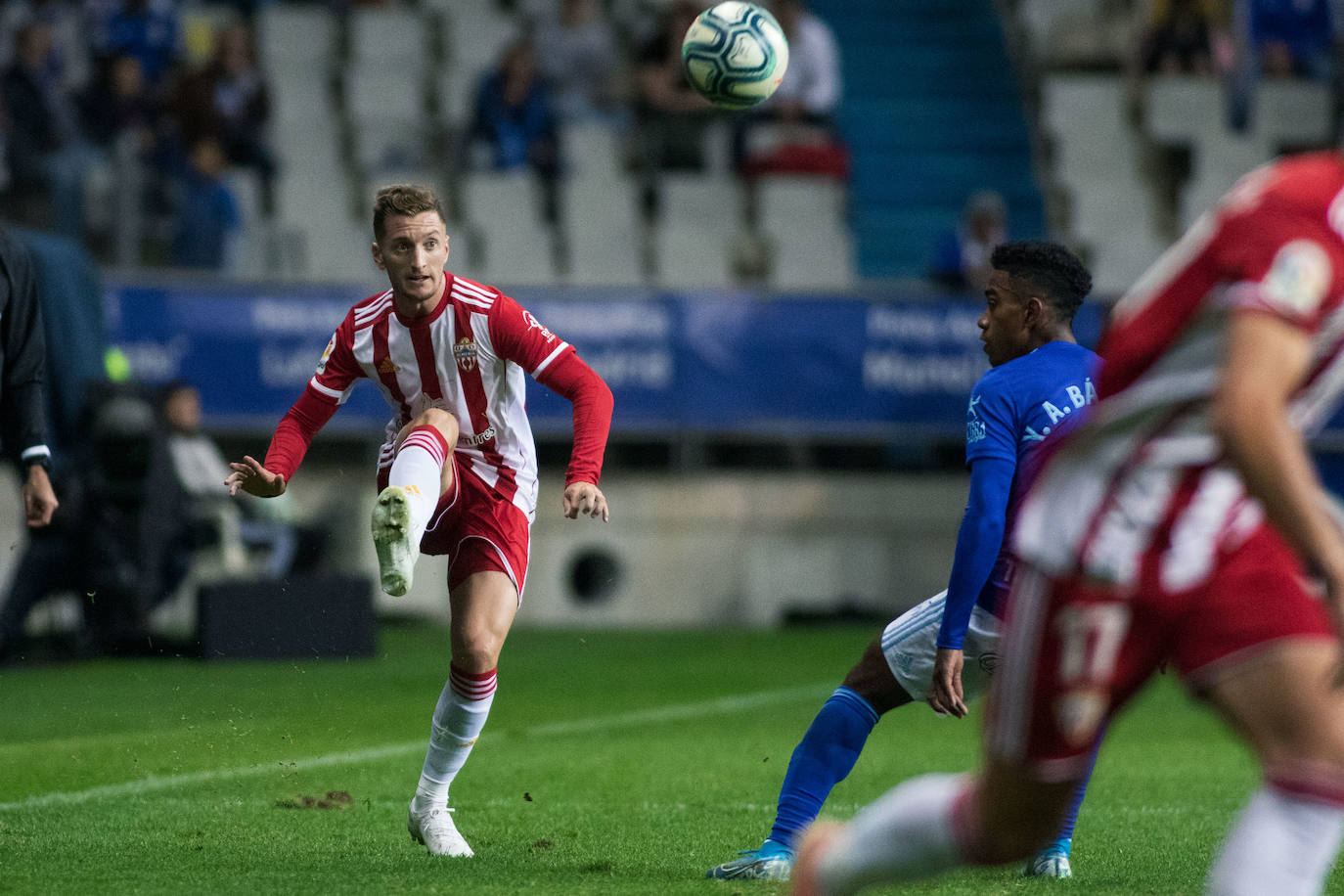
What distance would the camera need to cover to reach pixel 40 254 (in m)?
12.2

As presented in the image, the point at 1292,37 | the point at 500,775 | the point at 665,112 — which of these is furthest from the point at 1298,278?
the point at 1292,37

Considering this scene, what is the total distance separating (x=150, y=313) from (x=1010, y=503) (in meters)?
10.7

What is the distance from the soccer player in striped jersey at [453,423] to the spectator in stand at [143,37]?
12.7 metres

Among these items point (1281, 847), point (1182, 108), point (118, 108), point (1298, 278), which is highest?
point (1182, 108)

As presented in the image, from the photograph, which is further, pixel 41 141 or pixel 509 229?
pixel 509 229

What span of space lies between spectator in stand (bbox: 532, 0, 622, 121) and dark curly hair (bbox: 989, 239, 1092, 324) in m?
13.2

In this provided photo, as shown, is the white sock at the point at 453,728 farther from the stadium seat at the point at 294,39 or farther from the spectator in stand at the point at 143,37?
the stadium seat at the point at 294,39

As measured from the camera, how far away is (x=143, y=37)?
17641 mm

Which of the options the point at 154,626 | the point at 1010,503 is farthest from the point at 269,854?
the point at 154,626

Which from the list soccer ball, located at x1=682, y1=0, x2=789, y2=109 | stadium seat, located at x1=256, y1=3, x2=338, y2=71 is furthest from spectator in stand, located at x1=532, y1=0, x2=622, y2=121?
soccer ball, located at x1=682, y1=0, x2=789, y2=109

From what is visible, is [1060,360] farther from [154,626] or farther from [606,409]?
[154,626]

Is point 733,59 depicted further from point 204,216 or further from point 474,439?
point 204,216

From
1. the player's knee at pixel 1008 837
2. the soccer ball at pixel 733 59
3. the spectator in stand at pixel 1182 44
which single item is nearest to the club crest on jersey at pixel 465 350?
the soccer ball at pixel 733 59

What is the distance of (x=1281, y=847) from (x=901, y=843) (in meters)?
0.73
